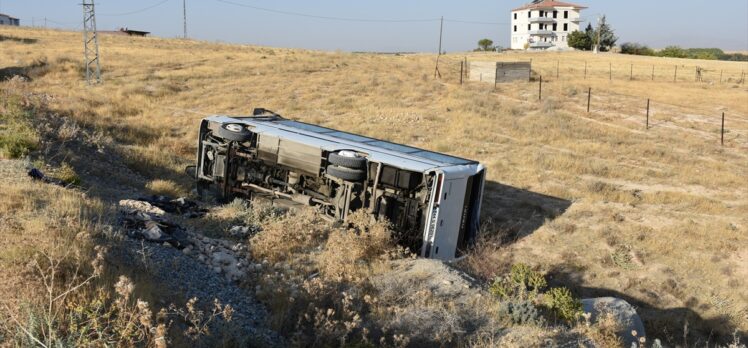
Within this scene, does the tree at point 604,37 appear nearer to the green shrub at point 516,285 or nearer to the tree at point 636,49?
the tree at point 636,49

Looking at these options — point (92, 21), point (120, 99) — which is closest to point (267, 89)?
point (120, 99)

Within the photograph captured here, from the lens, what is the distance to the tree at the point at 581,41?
92.0 m

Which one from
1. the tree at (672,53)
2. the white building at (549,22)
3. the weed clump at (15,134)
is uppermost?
the white building at (549,22)

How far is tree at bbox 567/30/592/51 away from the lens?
92.0 m

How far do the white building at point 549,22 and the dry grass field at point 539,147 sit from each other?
61.7 meters

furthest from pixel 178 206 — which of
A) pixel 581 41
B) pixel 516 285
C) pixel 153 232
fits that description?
pixel 581 41

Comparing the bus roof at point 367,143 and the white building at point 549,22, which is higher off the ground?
the white building at point 549,22

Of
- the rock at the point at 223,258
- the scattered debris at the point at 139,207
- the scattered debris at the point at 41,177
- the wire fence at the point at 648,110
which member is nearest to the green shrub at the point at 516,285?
the rock at the point at 223,258

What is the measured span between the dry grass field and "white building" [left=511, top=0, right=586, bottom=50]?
61668 mm

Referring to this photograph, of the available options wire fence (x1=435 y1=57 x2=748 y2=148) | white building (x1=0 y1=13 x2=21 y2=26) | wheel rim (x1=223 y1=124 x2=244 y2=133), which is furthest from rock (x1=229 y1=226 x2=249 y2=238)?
white building (x1=0 y1=13 x2=21 y2=26)

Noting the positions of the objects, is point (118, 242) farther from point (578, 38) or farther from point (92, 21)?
point (578, 38)

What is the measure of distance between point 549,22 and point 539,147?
295 ft

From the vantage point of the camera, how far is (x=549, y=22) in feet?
339

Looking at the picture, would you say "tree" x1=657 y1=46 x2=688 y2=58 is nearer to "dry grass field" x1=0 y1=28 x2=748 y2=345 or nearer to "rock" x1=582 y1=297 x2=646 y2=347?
"dry grass field" x1=0 y1=28 x2=748 y2=345
